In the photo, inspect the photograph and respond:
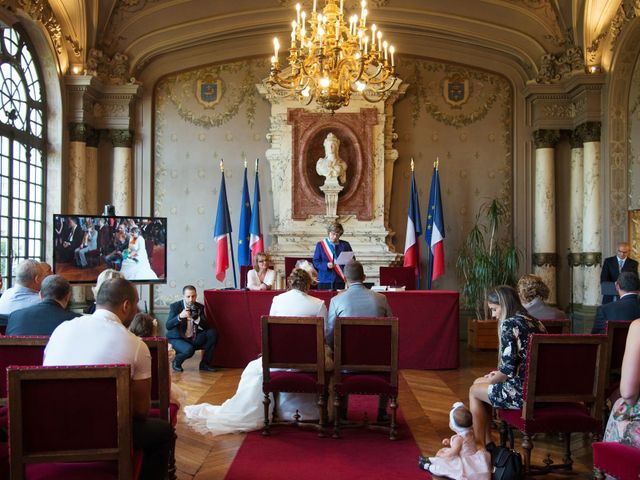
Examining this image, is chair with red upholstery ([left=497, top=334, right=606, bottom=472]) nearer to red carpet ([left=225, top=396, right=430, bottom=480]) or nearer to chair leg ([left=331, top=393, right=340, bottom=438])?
red carpet ([left=225, top=396, right=430, bottom=480])

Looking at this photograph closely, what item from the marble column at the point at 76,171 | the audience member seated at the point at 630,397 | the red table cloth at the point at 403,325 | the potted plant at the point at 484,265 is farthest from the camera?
the marble column at the point at 76,171

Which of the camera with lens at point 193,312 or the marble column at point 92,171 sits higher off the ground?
the marble column at point 92,171

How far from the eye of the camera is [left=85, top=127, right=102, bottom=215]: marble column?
1084 cm

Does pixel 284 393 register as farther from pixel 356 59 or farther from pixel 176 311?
pixel 356 59

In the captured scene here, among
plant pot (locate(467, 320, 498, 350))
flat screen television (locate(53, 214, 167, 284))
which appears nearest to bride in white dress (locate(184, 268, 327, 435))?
flat screen television (locate(53, 214, 167, 284))

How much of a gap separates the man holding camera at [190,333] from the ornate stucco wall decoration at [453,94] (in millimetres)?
5455

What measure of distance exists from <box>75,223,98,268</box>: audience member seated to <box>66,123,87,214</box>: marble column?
2225 mm

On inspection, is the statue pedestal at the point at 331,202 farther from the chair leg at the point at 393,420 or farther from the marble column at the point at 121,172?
the chair leg at the point at 393,420

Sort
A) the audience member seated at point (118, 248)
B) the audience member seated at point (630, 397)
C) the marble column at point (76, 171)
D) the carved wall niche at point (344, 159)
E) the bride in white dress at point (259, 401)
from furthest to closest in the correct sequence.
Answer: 1. the carved wall niche at point (344, 159)
2. the marble column at point (76, 171)
3. the audience member seated at point (118, 248)
4. the bride in white dress at point (259, 401)
5. the audience member seated at point (630, 397)

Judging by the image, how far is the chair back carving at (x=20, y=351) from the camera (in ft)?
11.7

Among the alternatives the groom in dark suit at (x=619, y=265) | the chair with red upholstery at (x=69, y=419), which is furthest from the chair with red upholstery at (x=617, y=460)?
the groom in dark suit at (x=619, y=265)

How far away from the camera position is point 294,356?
5.11 metres

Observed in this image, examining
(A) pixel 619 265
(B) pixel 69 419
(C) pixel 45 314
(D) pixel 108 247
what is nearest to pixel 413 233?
(A) pixel 619 265

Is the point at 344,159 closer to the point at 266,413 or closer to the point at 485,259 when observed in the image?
the point at 485,259
